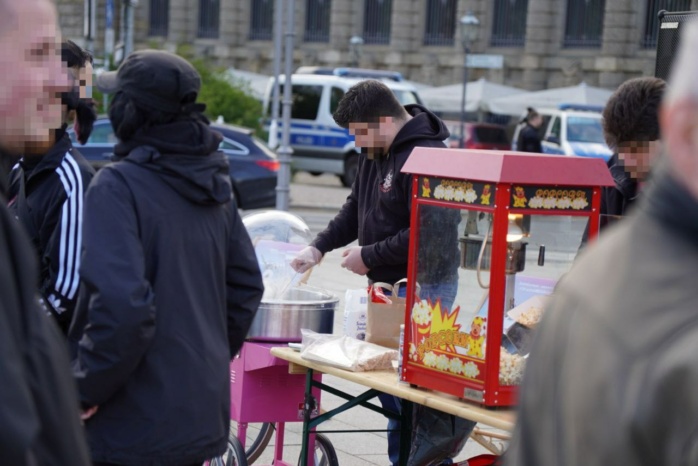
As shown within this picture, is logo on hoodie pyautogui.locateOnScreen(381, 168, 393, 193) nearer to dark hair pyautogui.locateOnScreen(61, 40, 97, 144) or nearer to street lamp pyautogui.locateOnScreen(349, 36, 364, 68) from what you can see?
dark hair pyautogui.locateOnScreen(61, 40, 97, 144)

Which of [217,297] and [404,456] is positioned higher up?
[217,297]

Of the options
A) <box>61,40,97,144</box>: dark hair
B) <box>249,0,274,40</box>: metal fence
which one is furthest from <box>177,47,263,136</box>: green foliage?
<box>61,40,97,144</box>: dark hair

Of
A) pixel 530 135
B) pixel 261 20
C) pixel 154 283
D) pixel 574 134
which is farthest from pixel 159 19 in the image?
pixel 154 283

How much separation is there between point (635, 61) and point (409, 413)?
30.9 m

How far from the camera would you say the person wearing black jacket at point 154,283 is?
116 inches

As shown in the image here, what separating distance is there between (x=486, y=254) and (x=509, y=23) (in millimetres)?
33508

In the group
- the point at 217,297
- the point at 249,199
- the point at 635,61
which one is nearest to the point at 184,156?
the point at 217,297

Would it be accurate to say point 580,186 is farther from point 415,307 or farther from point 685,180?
point 685,180

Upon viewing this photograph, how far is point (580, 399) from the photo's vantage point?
1.49 meters

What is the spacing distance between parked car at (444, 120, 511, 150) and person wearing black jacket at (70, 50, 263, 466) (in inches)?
956

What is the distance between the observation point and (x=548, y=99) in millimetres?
30922

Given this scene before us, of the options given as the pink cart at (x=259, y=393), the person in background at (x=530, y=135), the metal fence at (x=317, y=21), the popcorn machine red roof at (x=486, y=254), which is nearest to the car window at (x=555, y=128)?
the person in background at (x=530, y=135)

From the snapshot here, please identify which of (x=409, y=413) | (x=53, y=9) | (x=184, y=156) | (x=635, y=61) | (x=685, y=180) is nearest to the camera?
(x=685, y=180)

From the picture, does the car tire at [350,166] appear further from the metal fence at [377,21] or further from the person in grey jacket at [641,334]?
the person in grey jacket at [641,334]
